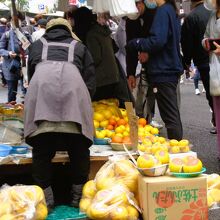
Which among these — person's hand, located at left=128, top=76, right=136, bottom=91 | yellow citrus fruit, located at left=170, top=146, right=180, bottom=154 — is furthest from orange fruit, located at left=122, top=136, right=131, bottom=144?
person's hand, located at left=128, top=76, right=136, bottom=91

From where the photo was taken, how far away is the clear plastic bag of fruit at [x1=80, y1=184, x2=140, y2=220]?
11.1ft

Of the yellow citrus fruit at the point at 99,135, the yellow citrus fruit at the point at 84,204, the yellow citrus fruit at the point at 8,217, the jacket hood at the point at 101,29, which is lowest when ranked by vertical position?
the yellow citrus fruit at the point at 84,204

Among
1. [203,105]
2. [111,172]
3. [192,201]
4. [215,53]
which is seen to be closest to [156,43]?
[215,53]

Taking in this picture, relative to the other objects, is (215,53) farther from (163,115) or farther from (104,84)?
(104,84)

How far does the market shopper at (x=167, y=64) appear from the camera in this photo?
188 inches

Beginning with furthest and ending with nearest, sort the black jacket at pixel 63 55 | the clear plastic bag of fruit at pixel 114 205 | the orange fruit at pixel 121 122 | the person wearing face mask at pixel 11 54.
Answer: the person wearing face mask at pixel 11 54, the orange fruit at pixel 121 122, the black jacket at pixel 63 55, the clear plastic bag of fruit at pixel 114 205

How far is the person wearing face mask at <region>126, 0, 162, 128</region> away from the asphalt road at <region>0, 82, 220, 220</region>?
1041 mm

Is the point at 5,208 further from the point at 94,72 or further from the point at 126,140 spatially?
the point at 126,140

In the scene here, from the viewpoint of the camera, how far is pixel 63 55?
3896 mm

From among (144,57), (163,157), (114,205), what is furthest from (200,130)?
(114,205)

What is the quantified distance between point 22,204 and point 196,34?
3.34 meters

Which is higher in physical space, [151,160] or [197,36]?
[197,36]

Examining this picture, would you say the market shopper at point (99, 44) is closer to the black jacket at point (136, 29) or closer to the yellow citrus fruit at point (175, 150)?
the black jacket at point (136, 29)

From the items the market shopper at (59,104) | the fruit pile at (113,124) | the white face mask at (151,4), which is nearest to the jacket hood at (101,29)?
the white face mask at (151,4)
